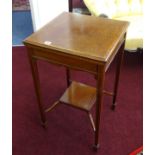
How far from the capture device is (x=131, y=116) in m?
1.66

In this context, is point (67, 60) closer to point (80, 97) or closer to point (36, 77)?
point (36, 77)

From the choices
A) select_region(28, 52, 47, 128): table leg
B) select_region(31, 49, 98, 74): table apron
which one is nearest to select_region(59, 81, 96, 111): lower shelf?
select_region(28, 52, 47, 128): table leg

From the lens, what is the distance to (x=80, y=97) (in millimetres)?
1599

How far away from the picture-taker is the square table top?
1.06 meters

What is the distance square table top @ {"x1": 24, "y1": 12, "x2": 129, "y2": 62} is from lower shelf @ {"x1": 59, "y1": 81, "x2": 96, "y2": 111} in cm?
55

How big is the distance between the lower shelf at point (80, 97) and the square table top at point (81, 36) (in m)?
0.55

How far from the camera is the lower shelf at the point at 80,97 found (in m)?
1.53

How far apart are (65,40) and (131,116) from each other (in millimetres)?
867

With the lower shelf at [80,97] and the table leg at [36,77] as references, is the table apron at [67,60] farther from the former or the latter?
the lower shelf at [80,97]

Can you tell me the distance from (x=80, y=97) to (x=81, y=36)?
0.57m

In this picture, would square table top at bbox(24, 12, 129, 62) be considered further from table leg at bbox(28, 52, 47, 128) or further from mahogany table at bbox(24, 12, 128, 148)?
table leg at bbox(28, 52, 47, 128)

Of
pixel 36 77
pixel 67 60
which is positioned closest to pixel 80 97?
pixel 36 77

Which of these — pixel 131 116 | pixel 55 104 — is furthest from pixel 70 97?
pixel 131 116
